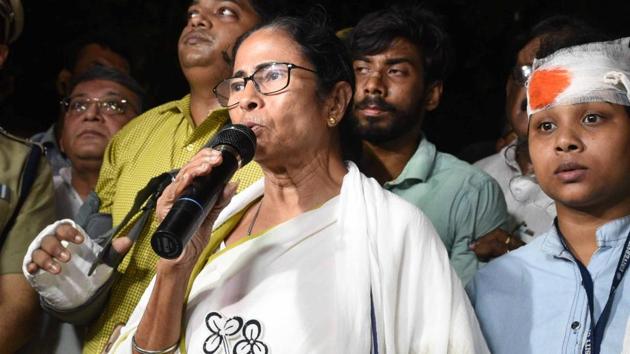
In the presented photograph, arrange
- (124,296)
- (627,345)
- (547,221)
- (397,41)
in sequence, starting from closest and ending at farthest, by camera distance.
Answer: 1. (627,345)
2. (124,296)
3. (547,221)
4. (397,41)

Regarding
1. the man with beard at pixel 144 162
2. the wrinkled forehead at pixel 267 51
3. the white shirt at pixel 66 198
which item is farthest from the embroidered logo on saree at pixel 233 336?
the white shirt at pixel 66 198

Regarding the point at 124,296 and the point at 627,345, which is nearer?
the point at 627,345

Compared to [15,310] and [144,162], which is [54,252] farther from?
[144,162]

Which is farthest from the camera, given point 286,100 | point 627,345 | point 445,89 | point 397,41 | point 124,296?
point 445,89

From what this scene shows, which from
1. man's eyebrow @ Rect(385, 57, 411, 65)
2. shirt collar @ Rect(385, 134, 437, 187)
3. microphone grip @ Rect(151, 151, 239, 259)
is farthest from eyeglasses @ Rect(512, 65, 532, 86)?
microphone grip @ Rect(151, 151, 239, 259)

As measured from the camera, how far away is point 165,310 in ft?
8.13

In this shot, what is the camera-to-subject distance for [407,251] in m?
2.50

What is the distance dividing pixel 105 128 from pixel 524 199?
173 cm

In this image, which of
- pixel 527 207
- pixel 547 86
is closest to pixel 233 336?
pixel 547 86

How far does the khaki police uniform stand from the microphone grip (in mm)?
1189

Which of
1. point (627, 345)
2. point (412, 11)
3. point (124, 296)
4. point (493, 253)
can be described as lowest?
point (627, 345)

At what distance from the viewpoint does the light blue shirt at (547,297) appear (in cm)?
259

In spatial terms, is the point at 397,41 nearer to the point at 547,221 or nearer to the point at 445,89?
the point at 547,221

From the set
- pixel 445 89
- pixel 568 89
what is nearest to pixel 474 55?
pixel 445 89
